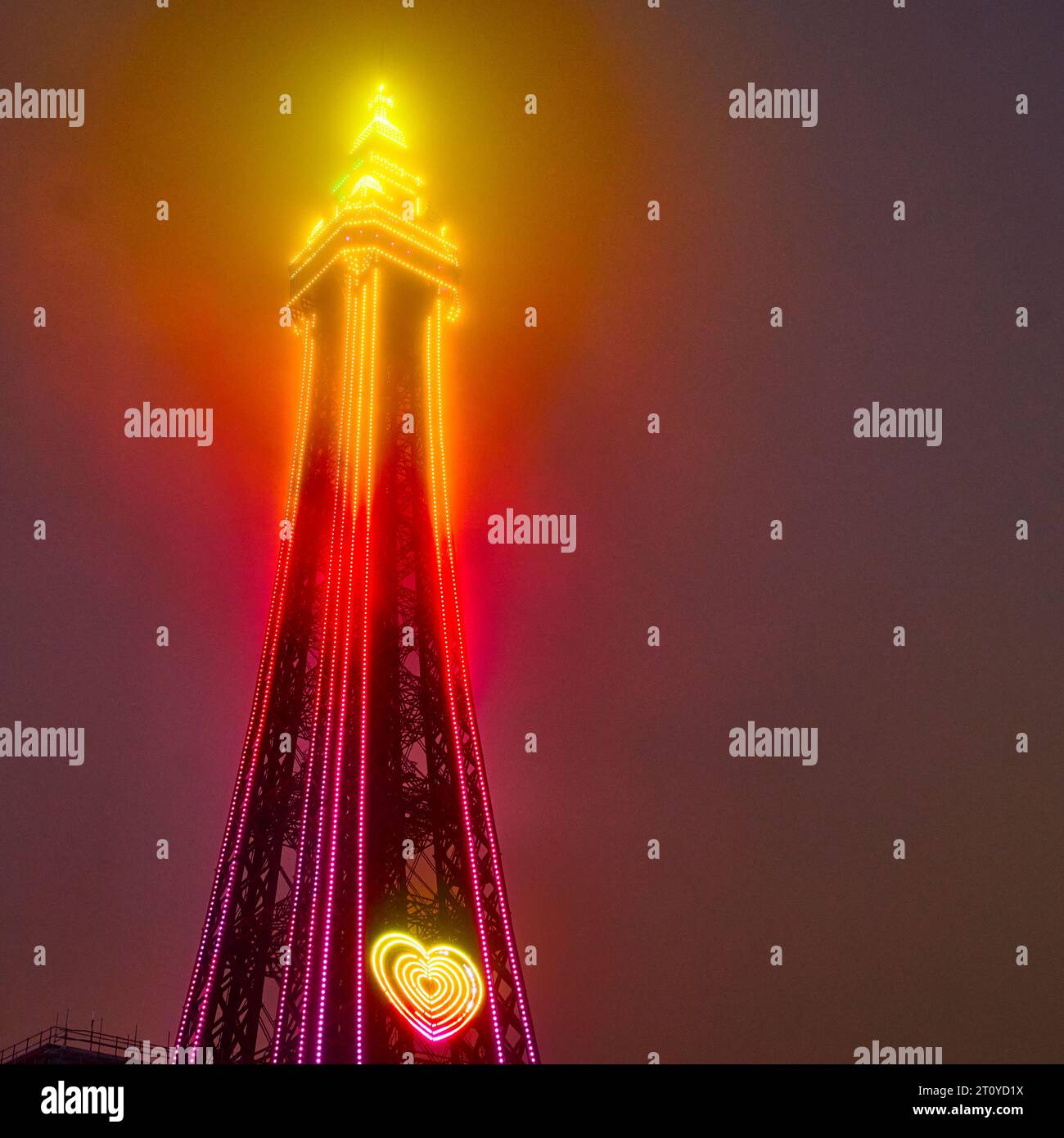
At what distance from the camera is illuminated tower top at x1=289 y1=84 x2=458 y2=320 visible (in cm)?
3550

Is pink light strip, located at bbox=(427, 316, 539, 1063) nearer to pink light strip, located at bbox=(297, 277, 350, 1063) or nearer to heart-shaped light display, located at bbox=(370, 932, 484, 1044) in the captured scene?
heart-shaped light display, located at bbox=(370, 932, 484, 1044)

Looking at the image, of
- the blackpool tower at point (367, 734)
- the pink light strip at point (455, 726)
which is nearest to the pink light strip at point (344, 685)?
the blackpool tower at point (367, 734)

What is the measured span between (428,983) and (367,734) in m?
6.43

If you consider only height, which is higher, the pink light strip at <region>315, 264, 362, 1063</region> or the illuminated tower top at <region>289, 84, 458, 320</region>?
the illuminated tower top at <region>289, 84, 458, 320</region>

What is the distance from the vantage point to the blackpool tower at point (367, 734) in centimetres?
2419

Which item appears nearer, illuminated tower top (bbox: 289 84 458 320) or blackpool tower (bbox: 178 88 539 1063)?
blackpool tower (bbox: 178 88 539 1063)

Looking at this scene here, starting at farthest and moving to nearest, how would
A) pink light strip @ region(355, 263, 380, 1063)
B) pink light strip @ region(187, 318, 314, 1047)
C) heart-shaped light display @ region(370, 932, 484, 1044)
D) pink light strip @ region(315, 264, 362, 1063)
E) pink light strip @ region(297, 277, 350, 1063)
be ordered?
pink light strip @ region(187, 318, 314, 1047)
heart-shaped light display @ region(370, 932, 484, 1044)
pink light strip @ region(315, 264, 362, 1063)
pink light strip @ region(297, 277, 350, 1063)
pink light strip @ region(355, 263, 380, 1063)

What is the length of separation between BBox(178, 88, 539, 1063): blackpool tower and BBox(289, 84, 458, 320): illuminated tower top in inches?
2.8

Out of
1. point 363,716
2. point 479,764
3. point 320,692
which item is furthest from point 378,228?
point 479,764

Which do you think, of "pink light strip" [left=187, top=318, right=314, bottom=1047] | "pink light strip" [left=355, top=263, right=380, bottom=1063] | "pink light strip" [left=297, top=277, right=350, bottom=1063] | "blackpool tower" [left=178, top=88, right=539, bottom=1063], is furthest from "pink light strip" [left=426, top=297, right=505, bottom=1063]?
"pink light strip" [left=187, top=318, right=314, bottom=1047]
